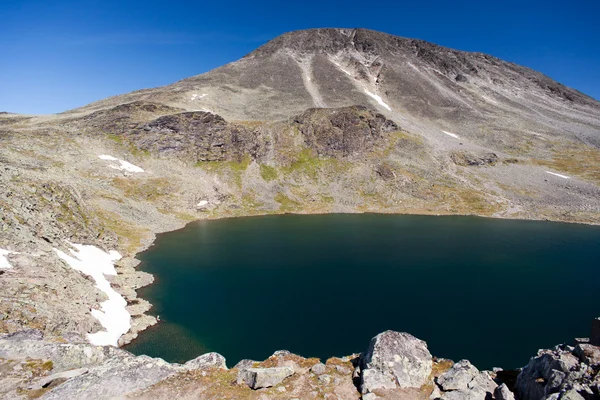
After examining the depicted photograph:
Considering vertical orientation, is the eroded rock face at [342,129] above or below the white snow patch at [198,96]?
below

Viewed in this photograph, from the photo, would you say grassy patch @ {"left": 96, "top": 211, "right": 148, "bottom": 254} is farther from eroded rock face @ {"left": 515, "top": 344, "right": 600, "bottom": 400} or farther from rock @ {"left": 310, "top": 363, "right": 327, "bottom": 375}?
eroded rock face @ {"left": 515, "top": 344, "right": 600, "bottom": 400}

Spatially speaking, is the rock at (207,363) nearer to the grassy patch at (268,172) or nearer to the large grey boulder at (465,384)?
the large grey boulder at (465,384)

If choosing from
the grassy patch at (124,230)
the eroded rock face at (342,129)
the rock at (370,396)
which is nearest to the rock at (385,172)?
the eroded rock face at (342,129)

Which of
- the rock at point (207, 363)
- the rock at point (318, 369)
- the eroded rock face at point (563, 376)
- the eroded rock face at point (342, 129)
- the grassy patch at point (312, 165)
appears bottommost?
the rock at point (207, 363)

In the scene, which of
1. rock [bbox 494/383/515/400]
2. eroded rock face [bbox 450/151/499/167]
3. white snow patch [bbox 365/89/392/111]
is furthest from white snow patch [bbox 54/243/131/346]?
white snow patch [bbox 365/89/392/111]

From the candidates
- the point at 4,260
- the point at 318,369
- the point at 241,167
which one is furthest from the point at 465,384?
the point at 241,167

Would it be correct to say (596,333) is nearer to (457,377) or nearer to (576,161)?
(457,377)
